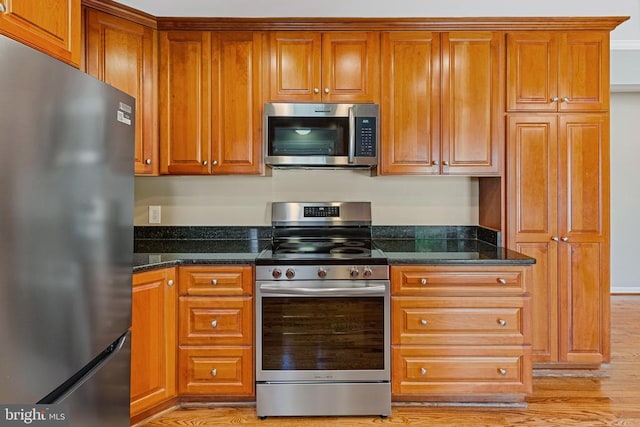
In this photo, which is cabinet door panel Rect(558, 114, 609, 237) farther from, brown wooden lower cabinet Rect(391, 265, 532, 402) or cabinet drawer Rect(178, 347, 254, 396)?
cabinet drawer Rect(178, 347, 254, 396)

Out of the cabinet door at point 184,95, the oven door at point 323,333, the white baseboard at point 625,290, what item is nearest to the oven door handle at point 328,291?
the oven door at point 323,333

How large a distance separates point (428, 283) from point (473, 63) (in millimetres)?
1375

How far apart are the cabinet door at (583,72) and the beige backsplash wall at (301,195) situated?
778 millimetres

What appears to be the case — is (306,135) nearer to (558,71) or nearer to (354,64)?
(354,64)

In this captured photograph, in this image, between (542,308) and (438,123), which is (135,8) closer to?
(438,123)

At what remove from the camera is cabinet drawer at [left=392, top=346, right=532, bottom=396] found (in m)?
2.22

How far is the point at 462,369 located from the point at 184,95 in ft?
7.28

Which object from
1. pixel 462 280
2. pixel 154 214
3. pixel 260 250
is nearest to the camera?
pixel 462 280

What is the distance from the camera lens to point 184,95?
2.54 meters

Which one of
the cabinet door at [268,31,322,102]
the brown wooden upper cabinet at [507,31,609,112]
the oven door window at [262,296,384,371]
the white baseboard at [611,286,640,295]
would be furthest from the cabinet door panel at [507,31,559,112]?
the white baseboard at [611,286,640,295]

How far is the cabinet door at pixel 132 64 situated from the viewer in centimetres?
229

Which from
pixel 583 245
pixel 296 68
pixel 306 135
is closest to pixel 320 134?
pixel 306 135

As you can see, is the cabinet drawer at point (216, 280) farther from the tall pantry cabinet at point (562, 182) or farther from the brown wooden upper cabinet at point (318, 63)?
the tall pantry cabinet at point (562, 182)

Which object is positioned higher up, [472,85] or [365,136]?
[472,85]
